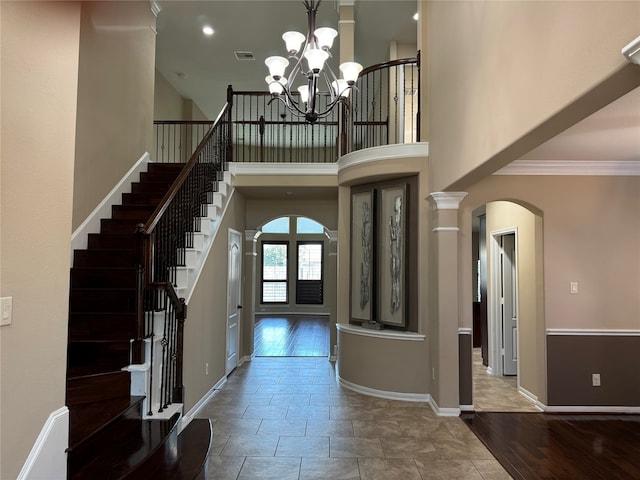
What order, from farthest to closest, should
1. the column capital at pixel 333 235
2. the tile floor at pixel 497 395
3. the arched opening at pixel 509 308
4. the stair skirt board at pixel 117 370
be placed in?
the column capital at pixel 333 235, the arched opening at pixel 509 308, the tile floor at pixel 497 395, the stair skirt board at pixel 117 370

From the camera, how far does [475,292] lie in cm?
1029

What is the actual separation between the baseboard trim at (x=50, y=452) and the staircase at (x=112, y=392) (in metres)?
0.09

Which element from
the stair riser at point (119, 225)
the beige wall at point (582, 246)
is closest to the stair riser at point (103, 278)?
the stair riser at point (119, 225)

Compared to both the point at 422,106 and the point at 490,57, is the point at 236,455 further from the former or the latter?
the point at 422,106

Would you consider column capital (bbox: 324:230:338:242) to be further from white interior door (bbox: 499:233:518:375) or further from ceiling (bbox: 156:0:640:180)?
ceiling (bbox: 156:0:640:180)

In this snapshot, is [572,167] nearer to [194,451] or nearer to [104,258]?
[194,451]

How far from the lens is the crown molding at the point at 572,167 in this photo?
4.54 meters

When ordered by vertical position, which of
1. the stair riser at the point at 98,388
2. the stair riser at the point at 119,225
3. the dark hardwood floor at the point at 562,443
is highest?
the stair riser at the point at 119,225

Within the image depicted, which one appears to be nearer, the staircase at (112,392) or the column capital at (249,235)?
the staircase at (112,392)

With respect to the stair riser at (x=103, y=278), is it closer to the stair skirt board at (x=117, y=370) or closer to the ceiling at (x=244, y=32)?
the stair skirt board at (x=117, y=370)

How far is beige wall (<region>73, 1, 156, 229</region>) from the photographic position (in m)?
4.65

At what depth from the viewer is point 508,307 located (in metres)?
6.00

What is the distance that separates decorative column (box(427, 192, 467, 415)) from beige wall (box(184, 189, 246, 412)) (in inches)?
101

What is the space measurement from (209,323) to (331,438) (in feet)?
6.34
